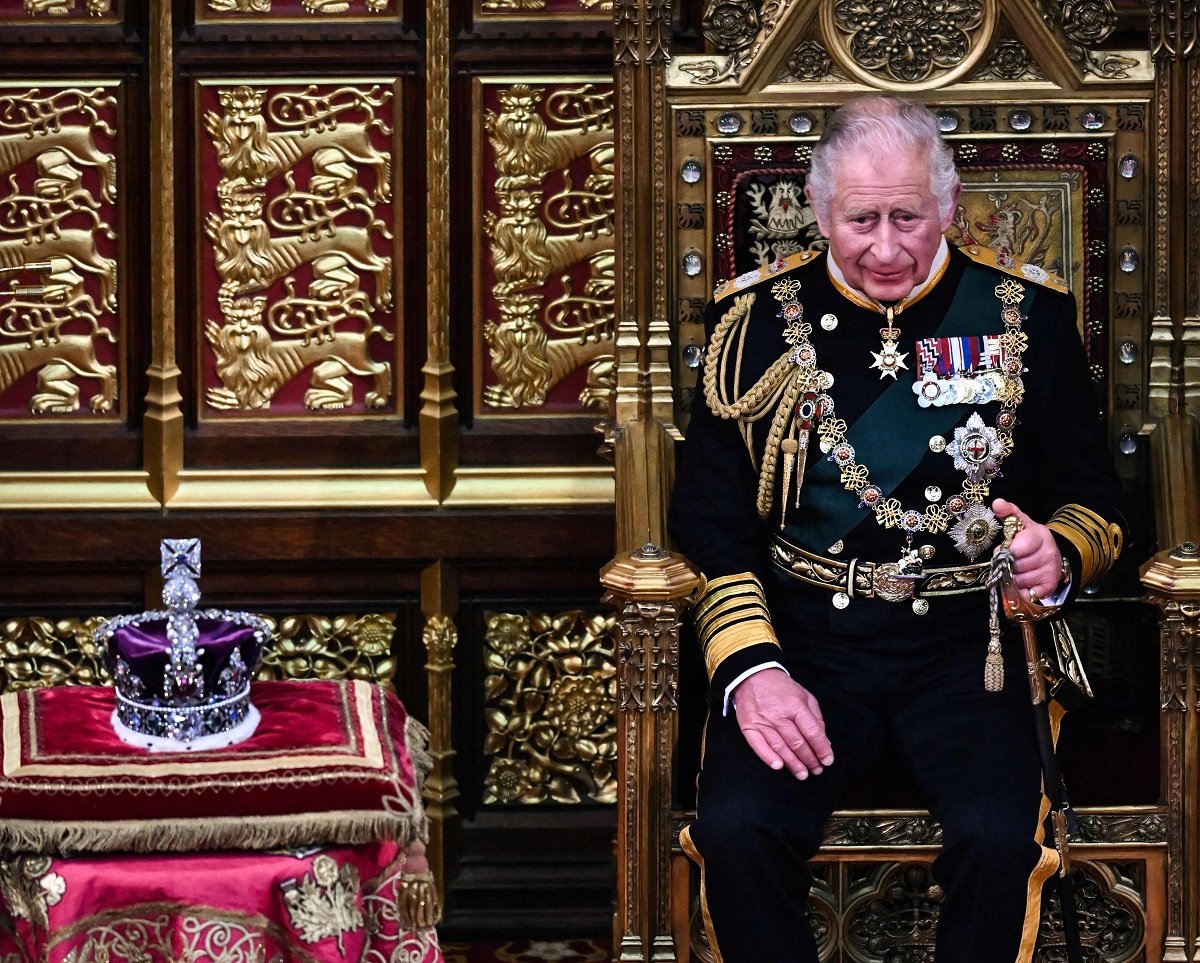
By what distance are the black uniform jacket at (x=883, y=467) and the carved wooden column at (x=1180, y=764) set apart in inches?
5.2

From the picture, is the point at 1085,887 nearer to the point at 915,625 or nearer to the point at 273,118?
the point at 915,625

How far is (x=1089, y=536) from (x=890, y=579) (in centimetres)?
34

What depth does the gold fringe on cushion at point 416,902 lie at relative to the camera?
11.7 feet

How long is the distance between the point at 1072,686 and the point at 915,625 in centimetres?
28

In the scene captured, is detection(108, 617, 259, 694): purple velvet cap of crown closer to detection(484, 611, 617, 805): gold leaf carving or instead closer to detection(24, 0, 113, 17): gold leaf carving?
detection(484, 611, 617, 805): gold leaf carving

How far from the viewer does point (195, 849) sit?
3.39m

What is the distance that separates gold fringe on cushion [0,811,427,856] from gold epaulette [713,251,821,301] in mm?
1118

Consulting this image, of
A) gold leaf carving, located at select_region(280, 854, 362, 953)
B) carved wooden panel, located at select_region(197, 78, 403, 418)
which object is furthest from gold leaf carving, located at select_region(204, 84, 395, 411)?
gold leaf carving, located at select_region(280, 854, 362, 953)

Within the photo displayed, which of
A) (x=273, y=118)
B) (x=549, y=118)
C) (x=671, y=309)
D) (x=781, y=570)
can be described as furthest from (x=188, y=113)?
(x=781, y=570)

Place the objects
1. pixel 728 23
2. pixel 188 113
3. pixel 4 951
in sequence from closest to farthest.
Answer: pixel 4 951 → pixel 728 23 → pixel 188 113

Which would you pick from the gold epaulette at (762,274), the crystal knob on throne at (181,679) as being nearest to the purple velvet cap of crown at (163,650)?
the crystal knob on throne at (181,679)

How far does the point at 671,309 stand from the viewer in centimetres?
406

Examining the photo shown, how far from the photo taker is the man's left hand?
348 cm

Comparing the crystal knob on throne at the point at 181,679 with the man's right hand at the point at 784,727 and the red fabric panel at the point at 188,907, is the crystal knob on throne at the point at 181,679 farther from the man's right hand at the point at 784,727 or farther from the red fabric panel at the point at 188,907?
the man's right hand at the point at 784,727
